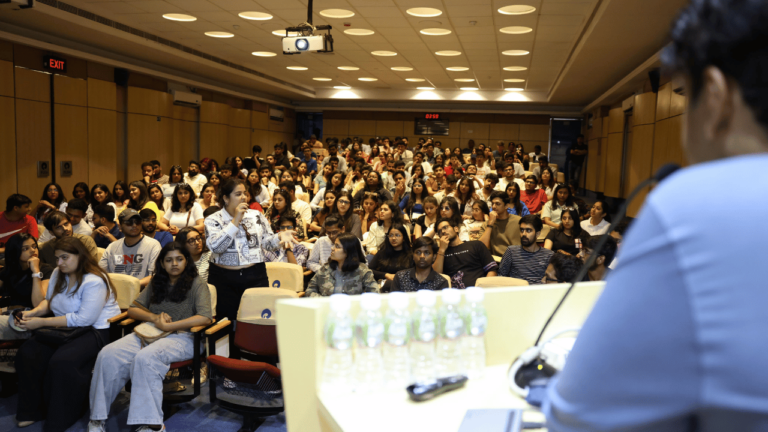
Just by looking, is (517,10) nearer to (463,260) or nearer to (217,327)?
(463,260)

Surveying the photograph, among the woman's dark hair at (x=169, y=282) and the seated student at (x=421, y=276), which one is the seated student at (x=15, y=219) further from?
the seated student at (x=421, y=276)

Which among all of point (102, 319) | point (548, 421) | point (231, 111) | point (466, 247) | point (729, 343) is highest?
point (231, 111)

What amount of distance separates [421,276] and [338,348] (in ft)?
10.8

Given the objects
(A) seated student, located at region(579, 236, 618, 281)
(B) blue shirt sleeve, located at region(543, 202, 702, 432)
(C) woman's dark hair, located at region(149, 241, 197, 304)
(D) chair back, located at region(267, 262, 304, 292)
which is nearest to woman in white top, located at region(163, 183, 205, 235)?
(D) chair back, located at region(267, 262, 304, 292)

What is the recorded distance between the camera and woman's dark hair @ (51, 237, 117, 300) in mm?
3803

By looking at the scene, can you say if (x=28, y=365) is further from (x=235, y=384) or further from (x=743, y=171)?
(x=743, y=171)

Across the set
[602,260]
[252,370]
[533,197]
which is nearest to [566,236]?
[602,260]

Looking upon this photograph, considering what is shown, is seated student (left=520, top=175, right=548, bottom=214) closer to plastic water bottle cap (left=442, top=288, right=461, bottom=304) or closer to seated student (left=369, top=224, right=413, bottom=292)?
seated student (left=369, top=224, right=413, bottom=292)

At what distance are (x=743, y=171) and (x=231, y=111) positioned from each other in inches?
643

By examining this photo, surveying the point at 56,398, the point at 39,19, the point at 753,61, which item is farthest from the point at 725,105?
the point at 39,19

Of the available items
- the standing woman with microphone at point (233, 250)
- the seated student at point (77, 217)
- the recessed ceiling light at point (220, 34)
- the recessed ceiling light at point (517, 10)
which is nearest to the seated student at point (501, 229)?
the recessed ceiling light at point (517, 10)

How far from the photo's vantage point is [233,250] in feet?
14.9

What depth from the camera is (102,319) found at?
3963 mm

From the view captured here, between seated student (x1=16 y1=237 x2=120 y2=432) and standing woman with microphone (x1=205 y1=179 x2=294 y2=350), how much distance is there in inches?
31.7
